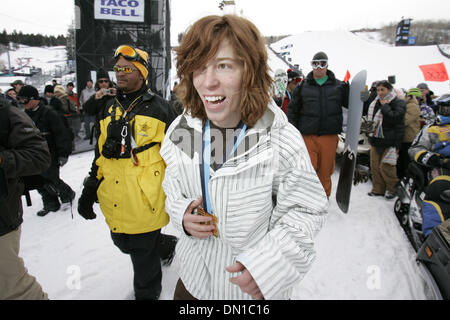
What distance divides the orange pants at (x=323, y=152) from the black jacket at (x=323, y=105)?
0.37ft

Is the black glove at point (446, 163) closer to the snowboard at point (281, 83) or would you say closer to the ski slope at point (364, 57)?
the snowboard at point (281, 83)

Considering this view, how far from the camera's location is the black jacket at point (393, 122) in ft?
Result: 13.3

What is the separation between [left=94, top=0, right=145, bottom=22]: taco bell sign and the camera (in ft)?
33.9

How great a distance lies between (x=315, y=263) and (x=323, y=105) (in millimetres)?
2190

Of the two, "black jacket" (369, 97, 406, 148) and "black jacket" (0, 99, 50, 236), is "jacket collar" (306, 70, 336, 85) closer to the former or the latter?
"black jacket" (369, 97, 406, 148)

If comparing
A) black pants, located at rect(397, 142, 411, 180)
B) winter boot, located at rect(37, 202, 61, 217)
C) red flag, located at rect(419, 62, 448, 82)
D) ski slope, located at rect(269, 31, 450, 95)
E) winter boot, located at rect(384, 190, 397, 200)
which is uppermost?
ski slope, located at rect(269, 31, 450, 95)

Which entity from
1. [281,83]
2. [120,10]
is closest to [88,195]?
[281,83]

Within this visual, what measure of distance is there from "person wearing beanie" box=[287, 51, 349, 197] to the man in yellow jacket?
7.92 ft

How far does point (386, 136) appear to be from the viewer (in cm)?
420

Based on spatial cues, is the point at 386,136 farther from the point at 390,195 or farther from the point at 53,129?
the point at 53,129

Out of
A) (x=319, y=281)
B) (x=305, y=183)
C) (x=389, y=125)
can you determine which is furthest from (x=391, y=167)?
(x=305, y=183)

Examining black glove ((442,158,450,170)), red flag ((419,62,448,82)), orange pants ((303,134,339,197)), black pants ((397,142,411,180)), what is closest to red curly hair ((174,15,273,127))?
black glove ((442,158,450,170))

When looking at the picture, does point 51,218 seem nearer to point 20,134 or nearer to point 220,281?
point 20,134

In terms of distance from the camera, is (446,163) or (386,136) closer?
(446,163)
